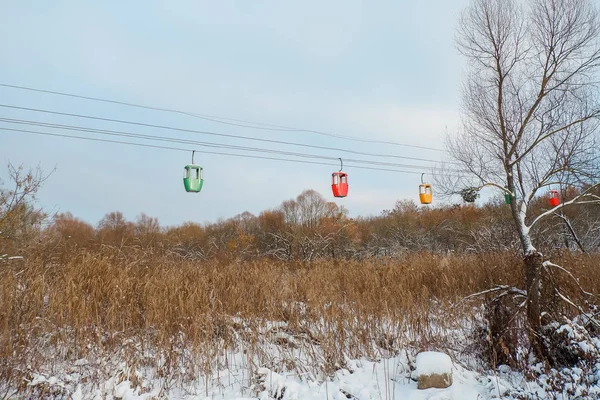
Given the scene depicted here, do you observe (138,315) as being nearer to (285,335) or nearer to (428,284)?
(285,335)

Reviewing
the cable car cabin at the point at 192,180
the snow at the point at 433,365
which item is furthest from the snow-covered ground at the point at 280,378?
the cable car cabin at the point at 192,180

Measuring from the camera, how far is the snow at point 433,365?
3.06m

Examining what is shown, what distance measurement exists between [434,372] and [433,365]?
0.06m

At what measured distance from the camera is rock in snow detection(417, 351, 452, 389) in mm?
3039

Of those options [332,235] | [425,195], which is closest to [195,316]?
[425,195]

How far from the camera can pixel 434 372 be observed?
10.0ft

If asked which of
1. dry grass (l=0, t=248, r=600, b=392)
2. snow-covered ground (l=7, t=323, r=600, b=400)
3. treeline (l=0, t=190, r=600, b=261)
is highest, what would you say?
treeline (l=0, t=190, r=600, b=261)

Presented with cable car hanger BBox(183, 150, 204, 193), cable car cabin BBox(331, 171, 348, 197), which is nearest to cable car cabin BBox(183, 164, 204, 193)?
cable car hanger BBox(183, 150, 204, 193)

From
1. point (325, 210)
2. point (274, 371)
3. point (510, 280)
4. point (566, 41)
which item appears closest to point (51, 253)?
point (274, 371)

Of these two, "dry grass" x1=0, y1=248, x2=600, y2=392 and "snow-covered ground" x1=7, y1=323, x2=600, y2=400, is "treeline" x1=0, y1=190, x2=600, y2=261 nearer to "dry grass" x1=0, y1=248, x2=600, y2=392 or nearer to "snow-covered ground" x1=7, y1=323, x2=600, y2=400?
"dry grass" x1=0, y1=248, x2=600, y2=392

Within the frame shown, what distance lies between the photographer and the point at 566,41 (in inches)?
205

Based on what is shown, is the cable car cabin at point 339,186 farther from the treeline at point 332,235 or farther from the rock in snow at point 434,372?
the rock in snow at point 434,372

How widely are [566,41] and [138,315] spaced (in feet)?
23.5

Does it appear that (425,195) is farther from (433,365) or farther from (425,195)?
(433,365)
